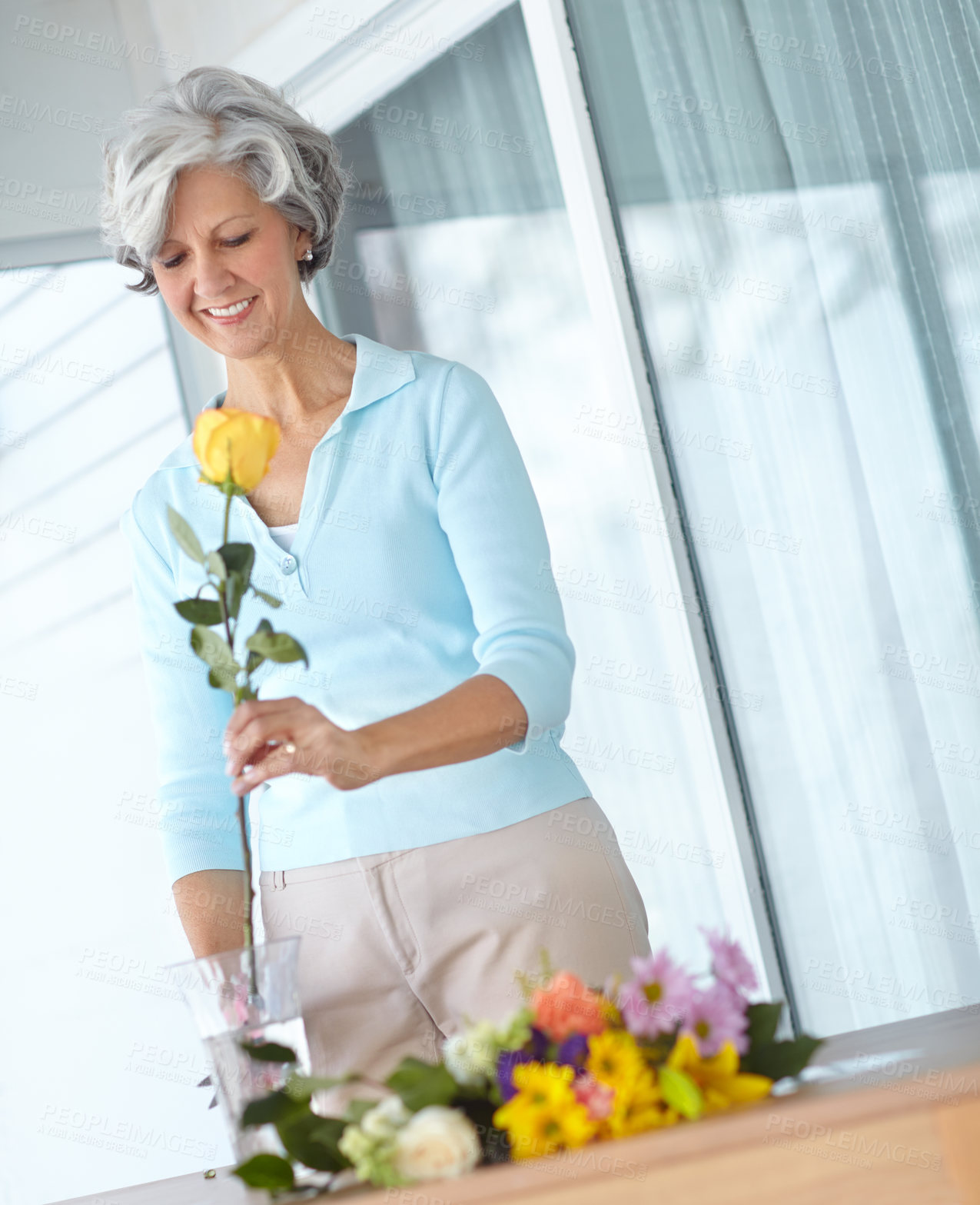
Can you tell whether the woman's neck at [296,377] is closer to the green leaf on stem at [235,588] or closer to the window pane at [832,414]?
the green leaf on stem at [235,588]

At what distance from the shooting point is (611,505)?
7.93 feet

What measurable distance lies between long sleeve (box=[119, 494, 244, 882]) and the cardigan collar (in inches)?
5.0

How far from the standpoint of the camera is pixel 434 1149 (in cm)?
74

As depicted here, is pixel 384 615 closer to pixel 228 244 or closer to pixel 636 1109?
pixel 228 244

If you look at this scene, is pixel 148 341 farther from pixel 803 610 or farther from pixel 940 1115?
pixel 940 1115

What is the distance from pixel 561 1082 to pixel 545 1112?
2 cm

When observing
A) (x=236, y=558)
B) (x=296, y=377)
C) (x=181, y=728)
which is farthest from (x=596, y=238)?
(x=236, y=558)

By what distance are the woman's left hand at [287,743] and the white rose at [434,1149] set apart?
0.26m

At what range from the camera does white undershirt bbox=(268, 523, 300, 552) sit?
1.30m

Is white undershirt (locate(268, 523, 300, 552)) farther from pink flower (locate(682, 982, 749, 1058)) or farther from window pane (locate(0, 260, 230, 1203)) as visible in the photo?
window pane (locate(0, 260, 230, 1203))

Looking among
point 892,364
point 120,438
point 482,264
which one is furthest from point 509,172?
point 120,438

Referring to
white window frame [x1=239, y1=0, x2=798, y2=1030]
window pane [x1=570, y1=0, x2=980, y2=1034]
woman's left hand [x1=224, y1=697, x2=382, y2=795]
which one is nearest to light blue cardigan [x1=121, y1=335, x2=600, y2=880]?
woman's left hand [x1=224, y1=697, x2=382, y2=795]

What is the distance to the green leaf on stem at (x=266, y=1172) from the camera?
2.62 ft

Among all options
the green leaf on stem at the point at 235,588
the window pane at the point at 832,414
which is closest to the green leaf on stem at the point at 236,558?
the green leaf on stem at the point at 235,588
